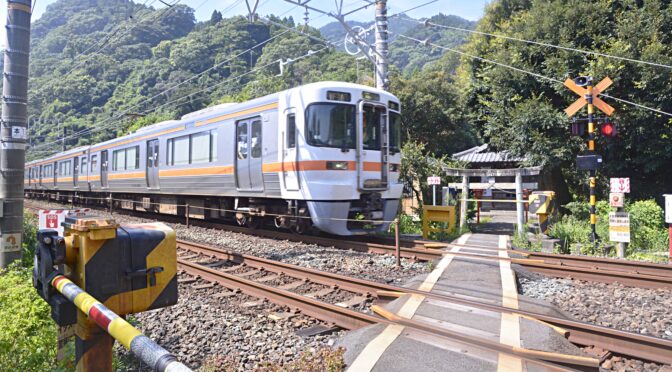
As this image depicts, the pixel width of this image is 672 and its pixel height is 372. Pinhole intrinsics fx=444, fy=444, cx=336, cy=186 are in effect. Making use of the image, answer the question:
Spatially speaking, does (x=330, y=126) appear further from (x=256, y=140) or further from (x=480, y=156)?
(x=480, y=156)

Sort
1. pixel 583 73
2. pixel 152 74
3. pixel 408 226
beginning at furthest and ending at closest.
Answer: pixel 152 74 → pixel 583 73 → pixel 408 226

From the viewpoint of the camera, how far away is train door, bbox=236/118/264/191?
31.9 feet

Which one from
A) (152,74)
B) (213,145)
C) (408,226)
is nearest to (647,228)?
(408,226)

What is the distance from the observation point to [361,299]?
5.28m

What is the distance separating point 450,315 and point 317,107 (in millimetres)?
5250

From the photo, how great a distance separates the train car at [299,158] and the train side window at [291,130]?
0.07 feet

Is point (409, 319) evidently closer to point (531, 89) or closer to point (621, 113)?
point (621, 113)

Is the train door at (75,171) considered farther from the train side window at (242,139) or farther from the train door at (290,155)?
the train door at (290,155)

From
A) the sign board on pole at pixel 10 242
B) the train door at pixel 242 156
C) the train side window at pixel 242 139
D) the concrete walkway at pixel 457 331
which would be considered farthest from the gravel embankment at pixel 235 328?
the train side window at pixel 242 139

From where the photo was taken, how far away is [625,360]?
3.69 meters

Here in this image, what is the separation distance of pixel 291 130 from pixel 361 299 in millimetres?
4501

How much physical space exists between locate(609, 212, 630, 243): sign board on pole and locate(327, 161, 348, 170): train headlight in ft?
17.2

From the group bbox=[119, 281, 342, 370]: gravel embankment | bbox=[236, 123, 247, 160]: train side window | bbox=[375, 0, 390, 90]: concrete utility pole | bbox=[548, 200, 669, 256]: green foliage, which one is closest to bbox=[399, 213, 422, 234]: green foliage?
bbox=[548, 200, 669, 256]: green foliage

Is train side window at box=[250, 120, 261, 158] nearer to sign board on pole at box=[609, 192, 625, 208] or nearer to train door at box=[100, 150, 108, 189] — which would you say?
sign board on pole at box=[609, 192, 625, 208]
